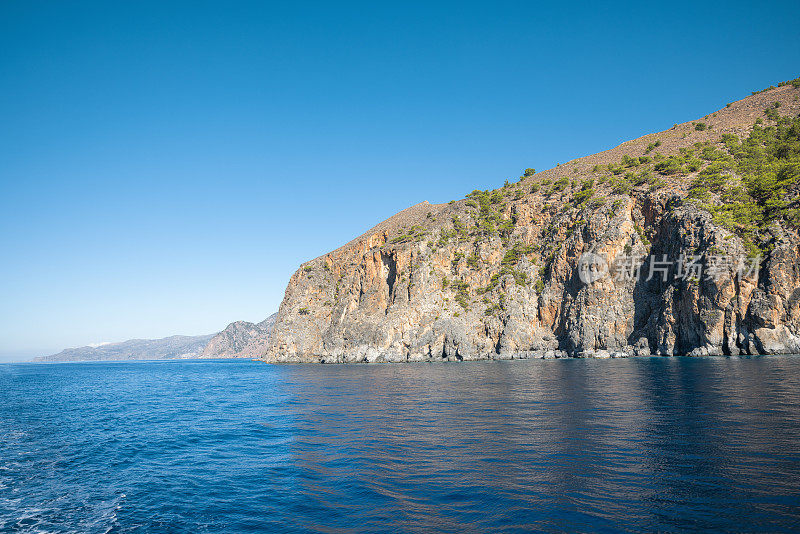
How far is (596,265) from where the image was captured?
8100 cm

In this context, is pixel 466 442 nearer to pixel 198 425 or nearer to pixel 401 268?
pixel 198 425

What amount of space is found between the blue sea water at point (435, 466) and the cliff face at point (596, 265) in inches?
1512

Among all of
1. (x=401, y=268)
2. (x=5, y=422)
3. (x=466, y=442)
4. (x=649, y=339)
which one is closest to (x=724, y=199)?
(x=649, y=339)

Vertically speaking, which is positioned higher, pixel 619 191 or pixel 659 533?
pixel 619 191

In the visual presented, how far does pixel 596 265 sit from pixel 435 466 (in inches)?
3008

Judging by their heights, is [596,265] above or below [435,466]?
above

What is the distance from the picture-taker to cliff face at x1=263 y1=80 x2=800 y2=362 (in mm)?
60844

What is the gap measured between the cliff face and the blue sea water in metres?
38.4

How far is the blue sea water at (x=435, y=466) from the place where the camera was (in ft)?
35.2

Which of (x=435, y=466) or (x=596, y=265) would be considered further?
(x=596, y=265)

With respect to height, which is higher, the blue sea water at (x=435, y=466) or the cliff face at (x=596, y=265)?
the cliff face at (x=596, y=265)

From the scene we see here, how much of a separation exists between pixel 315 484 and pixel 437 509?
16.6ft

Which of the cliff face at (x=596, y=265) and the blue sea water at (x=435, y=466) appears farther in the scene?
the cliff face at (x=596, y=265)

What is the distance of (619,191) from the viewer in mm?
86000
